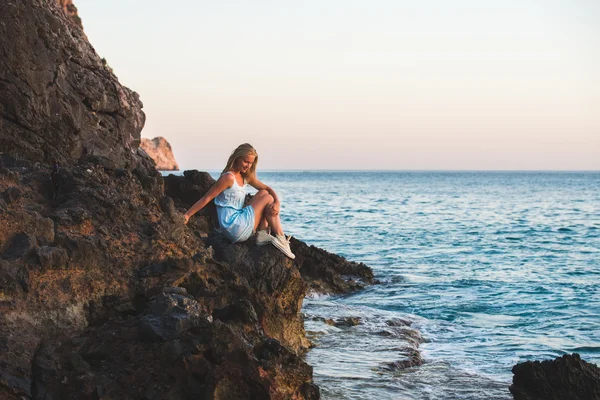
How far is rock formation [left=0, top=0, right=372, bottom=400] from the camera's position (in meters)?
5.69

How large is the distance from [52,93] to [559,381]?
6.86 m

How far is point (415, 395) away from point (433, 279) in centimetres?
1031

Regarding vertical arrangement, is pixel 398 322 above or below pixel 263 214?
below

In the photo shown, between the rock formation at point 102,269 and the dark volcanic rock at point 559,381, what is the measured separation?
2.38 metres

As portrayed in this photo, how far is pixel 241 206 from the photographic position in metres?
9.80

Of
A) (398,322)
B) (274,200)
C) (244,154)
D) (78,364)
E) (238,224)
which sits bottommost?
(398,322)

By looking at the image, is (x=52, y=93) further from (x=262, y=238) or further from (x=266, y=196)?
(x=262, y=238)

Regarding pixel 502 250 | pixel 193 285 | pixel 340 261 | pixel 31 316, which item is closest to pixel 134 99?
pixel 193 285

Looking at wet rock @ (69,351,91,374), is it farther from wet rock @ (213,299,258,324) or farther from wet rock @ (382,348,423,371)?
wet rock @ (382,348,423,371)

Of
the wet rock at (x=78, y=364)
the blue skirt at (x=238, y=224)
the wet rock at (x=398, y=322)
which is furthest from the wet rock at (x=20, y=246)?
the wet rock at (x=398, y=322)

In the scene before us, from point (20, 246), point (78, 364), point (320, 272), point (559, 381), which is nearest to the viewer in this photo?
point (78, 364)

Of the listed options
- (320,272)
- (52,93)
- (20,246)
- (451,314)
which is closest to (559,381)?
(20,246)

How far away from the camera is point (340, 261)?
16.7m

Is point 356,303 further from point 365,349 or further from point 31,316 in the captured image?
point 31,316
